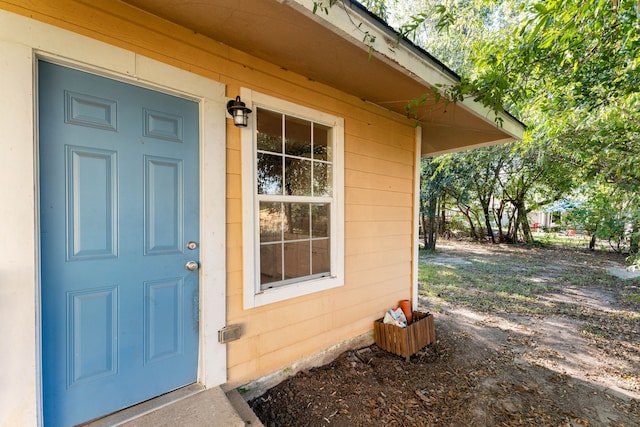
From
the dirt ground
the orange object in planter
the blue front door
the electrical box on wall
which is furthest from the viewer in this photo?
the orange object in planter

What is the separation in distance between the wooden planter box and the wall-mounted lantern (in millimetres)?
2289

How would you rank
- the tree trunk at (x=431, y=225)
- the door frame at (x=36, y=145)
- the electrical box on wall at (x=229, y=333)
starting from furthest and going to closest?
the tree trunk at (x=431, y=225) → the electrical box on wall at (x=229, y=333) → the door frame at (x=36, y=145)

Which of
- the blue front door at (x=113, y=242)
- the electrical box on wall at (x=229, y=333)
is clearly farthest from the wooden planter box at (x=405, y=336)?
the blue front door at (x=113, y=242)

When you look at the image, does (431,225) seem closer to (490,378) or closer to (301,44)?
(490,378)

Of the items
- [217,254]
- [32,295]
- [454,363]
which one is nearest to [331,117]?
[217,254]

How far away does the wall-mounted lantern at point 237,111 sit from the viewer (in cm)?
179

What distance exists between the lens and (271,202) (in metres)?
2.10

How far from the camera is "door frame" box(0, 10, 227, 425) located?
3.94 feet

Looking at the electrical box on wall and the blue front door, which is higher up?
the blue front door

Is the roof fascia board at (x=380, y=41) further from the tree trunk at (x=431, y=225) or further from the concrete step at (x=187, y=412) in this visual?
the tree trunk at (x=431, y=225)

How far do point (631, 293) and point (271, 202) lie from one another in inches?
257

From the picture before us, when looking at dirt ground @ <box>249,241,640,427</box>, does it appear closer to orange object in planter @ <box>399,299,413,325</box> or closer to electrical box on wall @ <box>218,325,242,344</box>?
orange object in planter @ <box>399,299,413,325</box>

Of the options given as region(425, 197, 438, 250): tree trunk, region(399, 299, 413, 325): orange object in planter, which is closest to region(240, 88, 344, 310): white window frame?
region(399, 299, 413, 325): orange object in planter

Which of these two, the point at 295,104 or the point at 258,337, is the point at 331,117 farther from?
the point at 258,337
